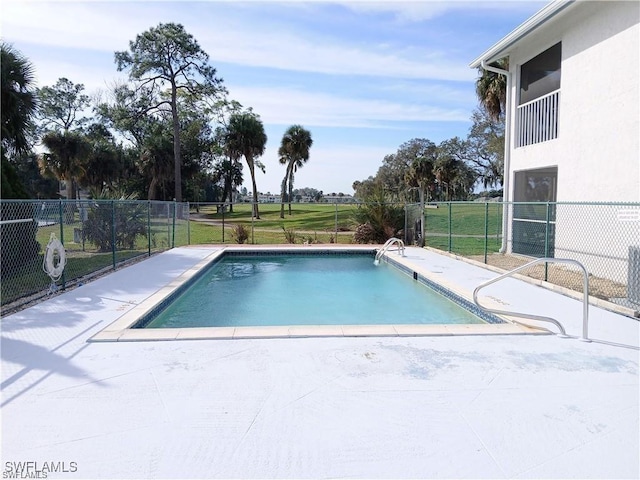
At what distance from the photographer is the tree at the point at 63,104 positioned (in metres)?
38.5

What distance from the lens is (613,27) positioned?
26.0 ft

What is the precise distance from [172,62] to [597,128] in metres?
28.2

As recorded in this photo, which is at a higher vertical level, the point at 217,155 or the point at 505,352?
the point at 217,155

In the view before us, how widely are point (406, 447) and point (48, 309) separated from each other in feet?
17.3

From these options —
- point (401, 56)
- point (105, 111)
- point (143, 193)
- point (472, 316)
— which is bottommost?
point (472, 316)

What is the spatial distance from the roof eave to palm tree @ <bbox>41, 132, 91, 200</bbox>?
20915 millimetres

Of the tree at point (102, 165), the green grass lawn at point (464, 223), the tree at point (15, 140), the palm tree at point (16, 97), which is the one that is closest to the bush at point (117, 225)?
the tree at point (15, 140)

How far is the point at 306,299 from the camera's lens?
340 inches

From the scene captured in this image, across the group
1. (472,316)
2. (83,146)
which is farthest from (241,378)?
(83,146)

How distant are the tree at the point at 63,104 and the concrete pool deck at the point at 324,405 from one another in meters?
40.0

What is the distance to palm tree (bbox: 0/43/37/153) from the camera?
918 centimetres

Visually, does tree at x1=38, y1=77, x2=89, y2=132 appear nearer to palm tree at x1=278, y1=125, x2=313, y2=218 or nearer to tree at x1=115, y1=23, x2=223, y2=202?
tree at x1=115, y1=23, x2=223, y2=202

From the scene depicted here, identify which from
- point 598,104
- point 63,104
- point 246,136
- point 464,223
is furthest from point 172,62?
point 598,104

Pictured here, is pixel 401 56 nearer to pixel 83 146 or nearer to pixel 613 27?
pixel 613 27
